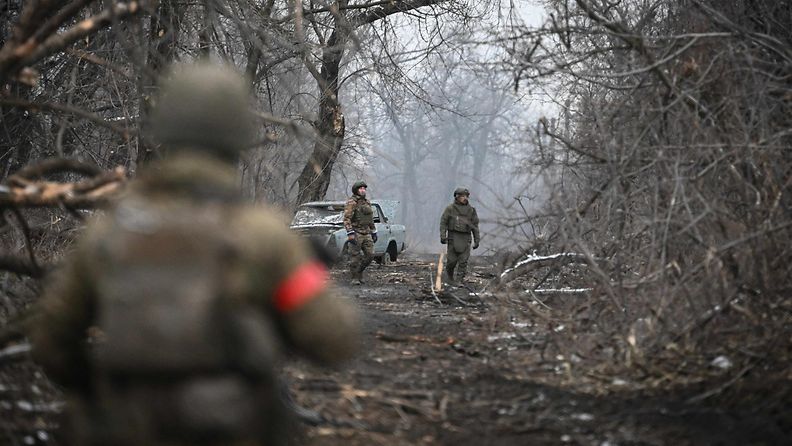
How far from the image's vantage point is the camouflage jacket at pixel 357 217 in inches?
702

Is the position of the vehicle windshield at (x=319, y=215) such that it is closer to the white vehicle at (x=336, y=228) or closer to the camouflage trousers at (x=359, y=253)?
the white vehicle at (x=336, y=228)

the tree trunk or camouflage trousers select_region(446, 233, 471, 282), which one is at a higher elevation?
the tree trunk

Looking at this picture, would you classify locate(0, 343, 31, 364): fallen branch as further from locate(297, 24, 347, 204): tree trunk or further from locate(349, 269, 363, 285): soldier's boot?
locate(297, 24, 347, 204): tree trunk

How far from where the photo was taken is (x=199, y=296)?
265 cm

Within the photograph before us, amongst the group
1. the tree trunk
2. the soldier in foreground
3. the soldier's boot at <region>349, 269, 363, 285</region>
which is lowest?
the soldier's boot at <region>349, 269, 363, 285</region>

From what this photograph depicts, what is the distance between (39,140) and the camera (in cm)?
1378

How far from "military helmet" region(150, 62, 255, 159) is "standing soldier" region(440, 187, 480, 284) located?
552 inches

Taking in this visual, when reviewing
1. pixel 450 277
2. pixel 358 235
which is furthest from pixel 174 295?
pixel 358 235

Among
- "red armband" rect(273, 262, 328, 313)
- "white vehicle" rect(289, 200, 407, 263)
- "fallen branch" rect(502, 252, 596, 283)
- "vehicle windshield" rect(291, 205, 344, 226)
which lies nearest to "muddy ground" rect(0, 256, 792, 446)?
"fallen branch" rect(502, 252, 596, 283)

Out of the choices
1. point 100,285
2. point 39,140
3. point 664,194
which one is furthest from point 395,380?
point 39,140

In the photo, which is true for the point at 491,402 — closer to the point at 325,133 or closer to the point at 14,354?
the point at 14,354

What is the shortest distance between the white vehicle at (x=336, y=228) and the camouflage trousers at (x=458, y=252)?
8.33ft

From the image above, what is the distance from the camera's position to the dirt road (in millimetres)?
5691

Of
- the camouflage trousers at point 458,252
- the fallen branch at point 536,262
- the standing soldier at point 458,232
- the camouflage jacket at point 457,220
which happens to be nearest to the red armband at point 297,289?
the fallen branch at point 536,262
